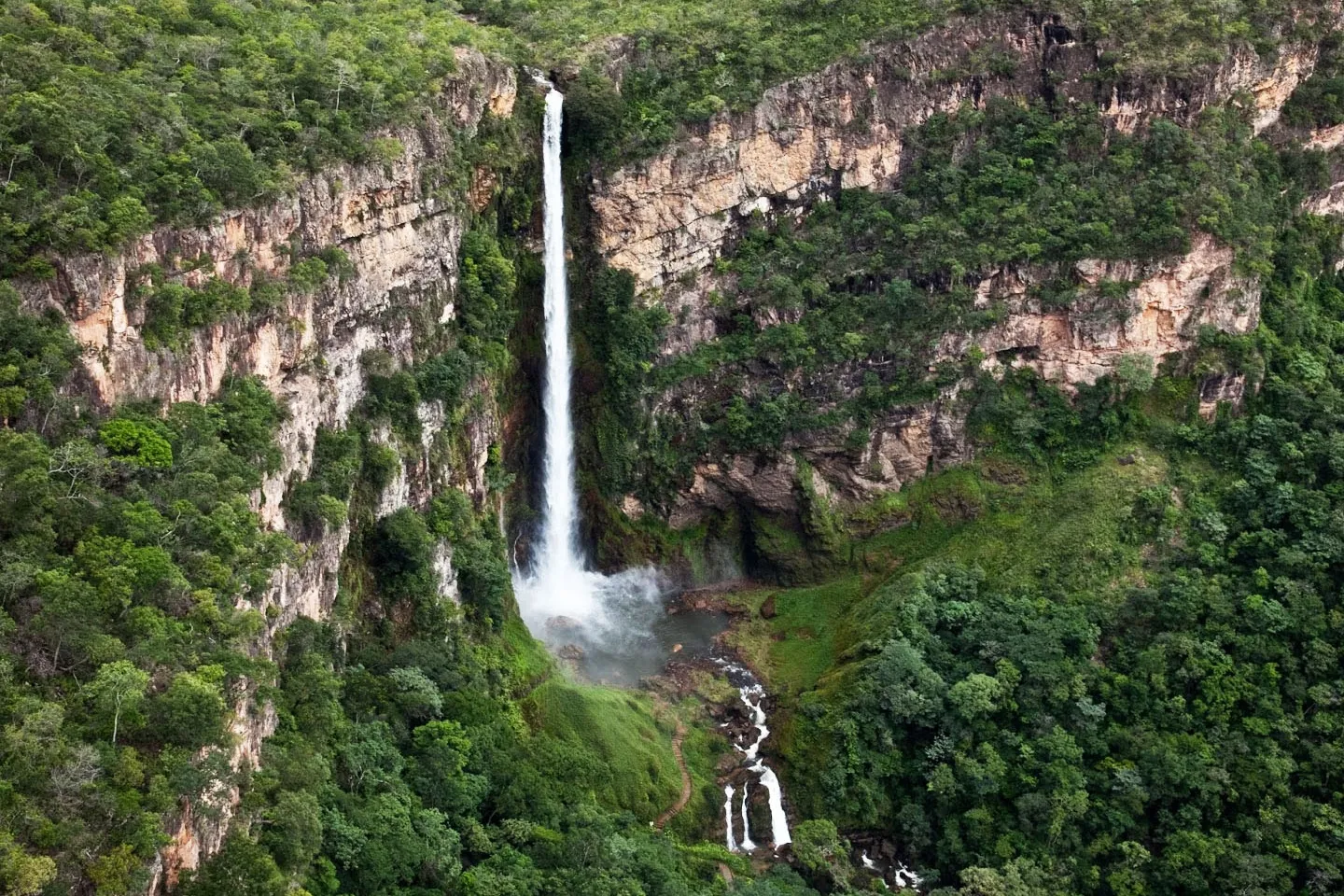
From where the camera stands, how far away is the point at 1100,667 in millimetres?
33344

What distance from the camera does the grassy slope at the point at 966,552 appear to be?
116 ft

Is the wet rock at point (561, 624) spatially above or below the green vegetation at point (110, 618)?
above

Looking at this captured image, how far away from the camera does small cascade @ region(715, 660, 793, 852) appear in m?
32.0

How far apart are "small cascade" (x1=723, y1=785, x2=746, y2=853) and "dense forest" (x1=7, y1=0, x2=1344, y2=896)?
0.40 meters

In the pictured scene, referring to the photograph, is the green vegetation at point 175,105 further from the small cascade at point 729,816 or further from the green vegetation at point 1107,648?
the green vegetation at point 1107,648

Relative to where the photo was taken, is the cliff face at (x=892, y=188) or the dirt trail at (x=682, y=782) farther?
the cliff face at (x=892, y=188)

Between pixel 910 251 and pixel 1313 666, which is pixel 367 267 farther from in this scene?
pixel 1313 666

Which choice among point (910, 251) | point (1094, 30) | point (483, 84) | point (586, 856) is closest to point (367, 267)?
point (483, 84)

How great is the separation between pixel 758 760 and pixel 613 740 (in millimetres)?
4554

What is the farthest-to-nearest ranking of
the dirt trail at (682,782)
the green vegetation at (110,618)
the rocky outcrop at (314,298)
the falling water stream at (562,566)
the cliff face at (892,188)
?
1. the cliff face at (892,188)
2. the falling water stream at (562,566)
3. the dirt trail at (682,782)
4. the rocky outcrop at (314,298)
5. the green vegetation at (110,618)

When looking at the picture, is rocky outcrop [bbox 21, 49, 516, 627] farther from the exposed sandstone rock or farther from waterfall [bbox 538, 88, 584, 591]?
the exposed sandstone rock

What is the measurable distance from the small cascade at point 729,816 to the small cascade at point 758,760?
5 cm

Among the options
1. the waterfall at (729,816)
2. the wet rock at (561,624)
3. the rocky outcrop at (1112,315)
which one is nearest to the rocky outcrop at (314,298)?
the wet rock at (561,624)

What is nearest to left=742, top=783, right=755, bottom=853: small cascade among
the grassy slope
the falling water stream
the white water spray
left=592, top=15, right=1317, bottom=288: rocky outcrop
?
the grassy slope
